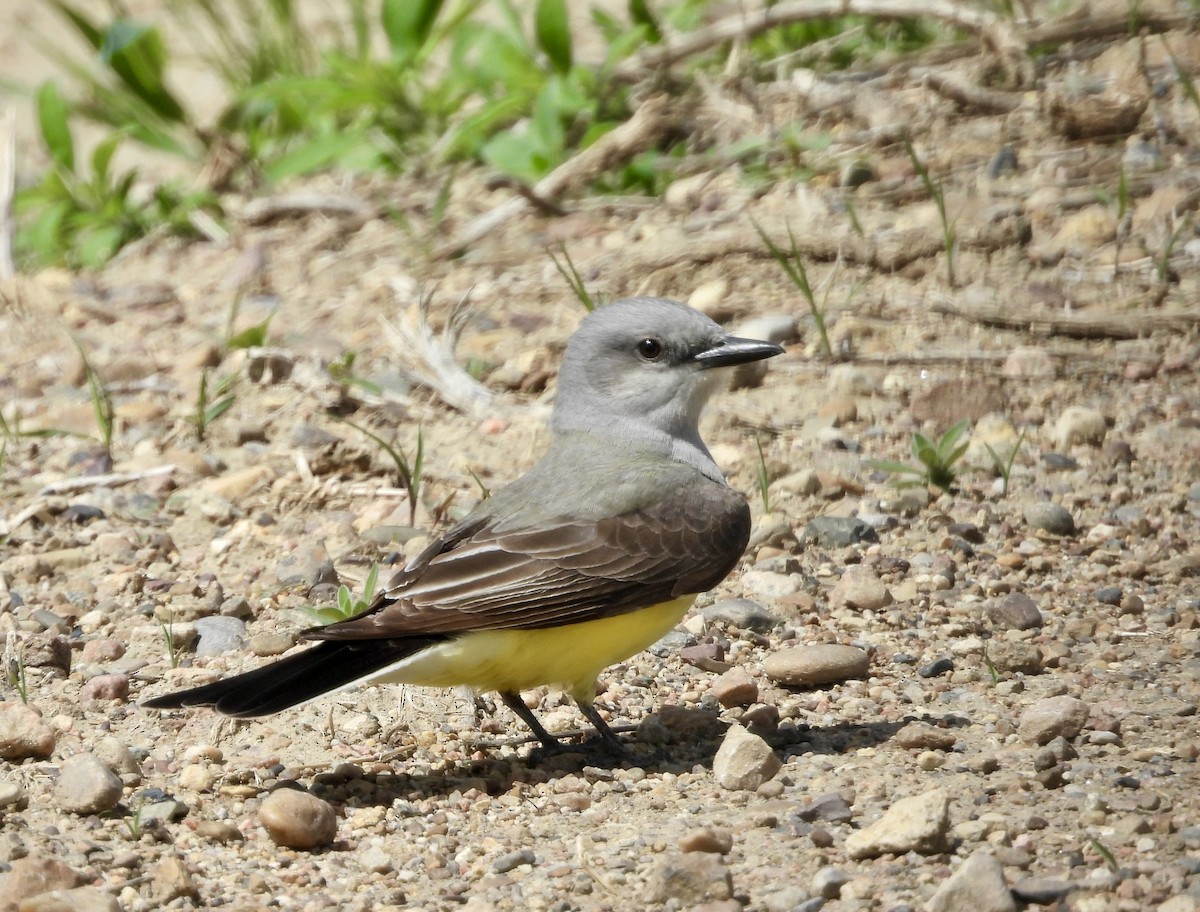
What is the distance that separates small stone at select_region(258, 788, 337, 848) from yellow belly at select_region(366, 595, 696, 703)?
42 cm

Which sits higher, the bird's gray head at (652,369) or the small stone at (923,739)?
the bird's gray head at (652,369)

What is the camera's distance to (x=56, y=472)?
6820mm

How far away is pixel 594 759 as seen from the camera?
4.81m

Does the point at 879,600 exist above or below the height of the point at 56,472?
below

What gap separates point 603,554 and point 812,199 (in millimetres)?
3735

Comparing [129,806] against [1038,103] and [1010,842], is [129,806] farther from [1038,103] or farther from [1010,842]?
[1038,103]

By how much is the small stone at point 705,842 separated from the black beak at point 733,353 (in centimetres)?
193

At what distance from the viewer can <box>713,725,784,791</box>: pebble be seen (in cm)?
438

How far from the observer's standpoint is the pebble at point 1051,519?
19.3ft

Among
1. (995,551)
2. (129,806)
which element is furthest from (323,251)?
(129,806)

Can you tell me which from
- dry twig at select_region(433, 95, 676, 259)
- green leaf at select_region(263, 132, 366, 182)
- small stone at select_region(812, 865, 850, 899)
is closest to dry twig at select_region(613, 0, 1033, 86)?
dry twig at select_region(433, 95, 676, 259)

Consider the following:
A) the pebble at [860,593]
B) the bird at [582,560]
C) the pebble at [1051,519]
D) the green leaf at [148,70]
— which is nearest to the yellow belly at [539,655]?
the bird at [582,560]

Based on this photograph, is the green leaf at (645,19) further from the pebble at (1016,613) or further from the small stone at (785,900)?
the small stone at (785,900)

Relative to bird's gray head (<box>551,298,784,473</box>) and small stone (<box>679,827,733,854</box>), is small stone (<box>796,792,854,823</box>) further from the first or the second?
bird's gray head (<box>551,298,784,473</box>)
